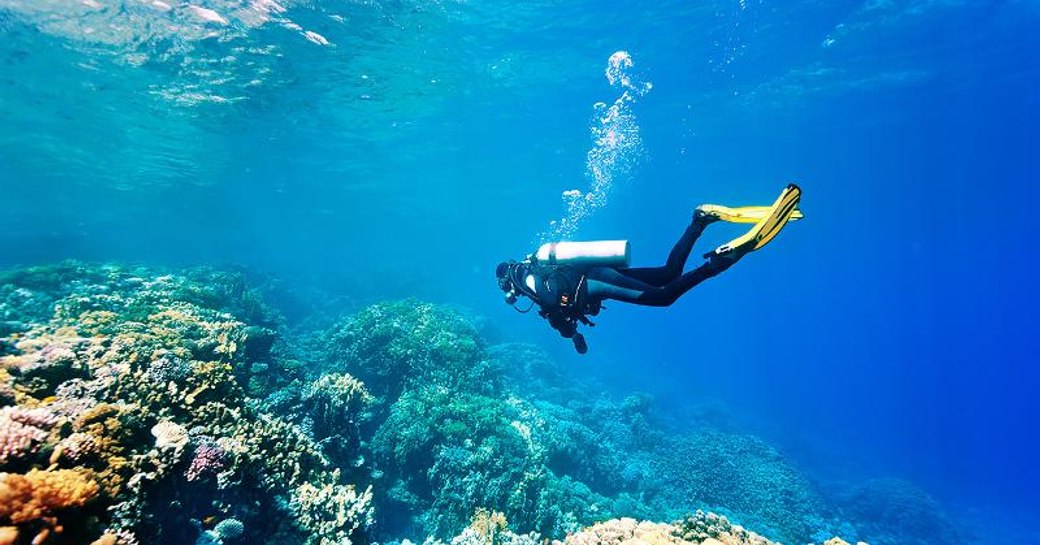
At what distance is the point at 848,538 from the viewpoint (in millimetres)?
15656

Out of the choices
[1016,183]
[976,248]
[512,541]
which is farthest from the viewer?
[976,248]

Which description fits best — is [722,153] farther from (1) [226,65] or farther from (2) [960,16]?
(1) [226,65]

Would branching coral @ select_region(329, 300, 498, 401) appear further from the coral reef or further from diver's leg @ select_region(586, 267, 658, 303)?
diver's leg @ select_region(586, 267, 658, 303)

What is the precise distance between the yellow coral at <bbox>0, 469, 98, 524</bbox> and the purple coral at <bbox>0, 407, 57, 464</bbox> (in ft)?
1.66

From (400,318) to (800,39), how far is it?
2279cm

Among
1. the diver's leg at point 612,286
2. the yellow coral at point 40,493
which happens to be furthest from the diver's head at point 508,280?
the yellow coral at point 40,493

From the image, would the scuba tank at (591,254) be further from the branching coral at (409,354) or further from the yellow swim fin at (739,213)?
the branching coral at (409,354)

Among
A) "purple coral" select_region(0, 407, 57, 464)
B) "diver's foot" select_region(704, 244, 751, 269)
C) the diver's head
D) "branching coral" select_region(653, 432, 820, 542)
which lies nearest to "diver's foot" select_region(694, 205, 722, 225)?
"diver's foot" select_region(704, 244, 751, 269)

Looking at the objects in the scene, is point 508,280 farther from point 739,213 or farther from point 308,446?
point 308,446

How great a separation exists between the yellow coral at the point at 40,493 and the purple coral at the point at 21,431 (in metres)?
0.51

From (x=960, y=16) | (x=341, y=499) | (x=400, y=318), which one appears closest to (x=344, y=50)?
(x=400, y=318)

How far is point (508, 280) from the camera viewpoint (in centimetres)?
722

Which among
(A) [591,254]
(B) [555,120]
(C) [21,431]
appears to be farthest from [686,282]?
(B) [555,120]

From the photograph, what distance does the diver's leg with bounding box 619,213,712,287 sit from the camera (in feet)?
17.8
